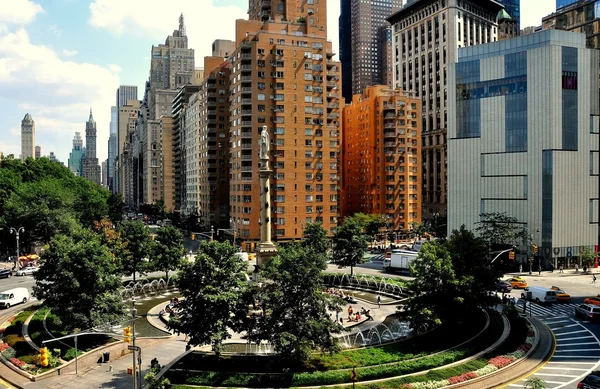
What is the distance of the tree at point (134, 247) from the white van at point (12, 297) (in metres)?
10.9

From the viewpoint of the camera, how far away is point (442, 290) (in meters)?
37.8

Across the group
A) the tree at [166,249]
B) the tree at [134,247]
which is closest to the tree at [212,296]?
the tree at [134,247]

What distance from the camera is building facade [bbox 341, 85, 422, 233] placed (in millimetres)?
126562

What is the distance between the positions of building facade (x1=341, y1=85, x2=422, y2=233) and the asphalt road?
64678mm

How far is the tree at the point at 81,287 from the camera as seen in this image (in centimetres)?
3772

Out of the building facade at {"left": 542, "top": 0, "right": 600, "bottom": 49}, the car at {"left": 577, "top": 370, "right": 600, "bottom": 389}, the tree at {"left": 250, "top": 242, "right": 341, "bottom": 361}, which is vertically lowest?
the car at {"left": 577, "top": 370, "right": 600, "bottom": 389}

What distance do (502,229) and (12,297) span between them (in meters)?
71.0

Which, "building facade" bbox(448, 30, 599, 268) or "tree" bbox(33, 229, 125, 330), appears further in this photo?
"building facade" bbox(448, 30, 599, 268)

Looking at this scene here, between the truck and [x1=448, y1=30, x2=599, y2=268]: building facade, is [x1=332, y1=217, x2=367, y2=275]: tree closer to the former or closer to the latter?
the truck

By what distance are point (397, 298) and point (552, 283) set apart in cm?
2613

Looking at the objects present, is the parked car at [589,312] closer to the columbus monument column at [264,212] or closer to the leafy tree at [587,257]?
the columbus monument column at [264,212]

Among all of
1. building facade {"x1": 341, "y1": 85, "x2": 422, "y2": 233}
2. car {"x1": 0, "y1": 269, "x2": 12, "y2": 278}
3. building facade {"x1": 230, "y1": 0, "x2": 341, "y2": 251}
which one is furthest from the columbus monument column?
building facade {"x1": 341, "y1": 85, "x2": 422, "y2": 233}

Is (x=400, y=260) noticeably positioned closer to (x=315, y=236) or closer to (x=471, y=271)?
(x=315, y=236)

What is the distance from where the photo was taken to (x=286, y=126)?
9838cm
